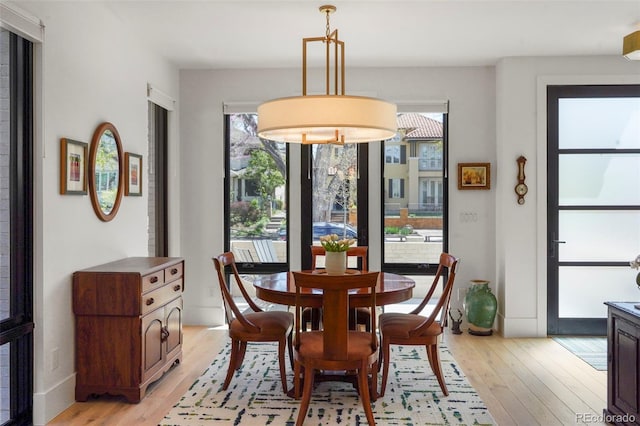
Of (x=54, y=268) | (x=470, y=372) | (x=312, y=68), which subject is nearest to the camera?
(x=54, y=268)

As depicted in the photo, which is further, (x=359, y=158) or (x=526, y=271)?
(x=359, y=158)

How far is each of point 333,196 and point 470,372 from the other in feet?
7.46

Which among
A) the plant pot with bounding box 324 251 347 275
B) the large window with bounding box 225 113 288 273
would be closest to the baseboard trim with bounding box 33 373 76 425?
the plant pot with bounding box 324 251 347 275

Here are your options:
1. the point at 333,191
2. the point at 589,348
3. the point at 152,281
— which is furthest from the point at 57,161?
the point at 589,348

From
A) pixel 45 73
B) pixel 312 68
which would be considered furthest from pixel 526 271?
pixel 45 73

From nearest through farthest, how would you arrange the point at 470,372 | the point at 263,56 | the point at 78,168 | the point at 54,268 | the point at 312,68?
the point at 54,268, the point at 78,168, the point at 470,372, the point at 263,56, the point at 312,68

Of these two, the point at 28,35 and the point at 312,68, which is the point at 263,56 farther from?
the point at 28,35

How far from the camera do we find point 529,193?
4.94m

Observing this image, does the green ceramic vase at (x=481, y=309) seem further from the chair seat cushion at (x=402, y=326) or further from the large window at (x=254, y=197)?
the large window at (x=254, y=197)

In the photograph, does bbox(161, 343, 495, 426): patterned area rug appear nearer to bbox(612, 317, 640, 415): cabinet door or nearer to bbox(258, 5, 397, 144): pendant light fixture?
bbox(612, 317, 640, 415): cabinet door

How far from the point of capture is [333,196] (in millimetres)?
5379

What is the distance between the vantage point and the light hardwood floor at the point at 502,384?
3.06 m

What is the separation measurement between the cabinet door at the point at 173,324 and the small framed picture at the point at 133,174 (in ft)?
3.19

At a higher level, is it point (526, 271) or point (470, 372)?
point (526, 271)
